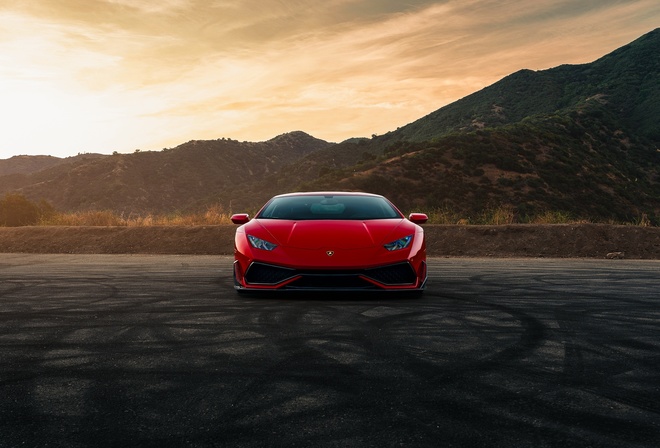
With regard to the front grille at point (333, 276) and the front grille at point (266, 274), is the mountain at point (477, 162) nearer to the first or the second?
the front grille at point (333, 276)

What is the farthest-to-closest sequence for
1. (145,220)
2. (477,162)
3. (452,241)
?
(477,162) < (145,220) < (452,241)

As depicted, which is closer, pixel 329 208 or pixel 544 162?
pixel 329 208

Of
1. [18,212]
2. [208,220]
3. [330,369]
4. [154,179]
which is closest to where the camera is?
[330,369]

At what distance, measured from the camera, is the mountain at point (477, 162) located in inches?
1933

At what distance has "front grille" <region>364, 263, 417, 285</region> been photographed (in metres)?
7.98

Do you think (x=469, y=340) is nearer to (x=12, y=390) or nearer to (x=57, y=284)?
(x=12, y=390)

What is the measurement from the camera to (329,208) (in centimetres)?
982

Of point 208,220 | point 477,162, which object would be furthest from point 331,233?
point 477,162

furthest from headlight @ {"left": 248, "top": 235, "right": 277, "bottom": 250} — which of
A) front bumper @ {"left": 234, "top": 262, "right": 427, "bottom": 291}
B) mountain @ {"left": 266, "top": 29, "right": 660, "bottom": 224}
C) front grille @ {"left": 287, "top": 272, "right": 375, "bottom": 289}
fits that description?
mountain @ {"left": 266, "top": 29, "right": 660, "bottom": 224}

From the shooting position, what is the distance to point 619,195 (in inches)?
1992

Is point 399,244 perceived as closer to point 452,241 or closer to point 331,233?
point 331,233

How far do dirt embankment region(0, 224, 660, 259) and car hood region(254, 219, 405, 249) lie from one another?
9.87 metres

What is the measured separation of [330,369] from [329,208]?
502 centimetres

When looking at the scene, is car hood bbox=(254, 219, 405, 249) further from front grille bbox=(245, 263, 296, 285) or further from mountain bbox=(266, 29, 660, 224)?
mountain bbox=(266, 29, 660, 224)
